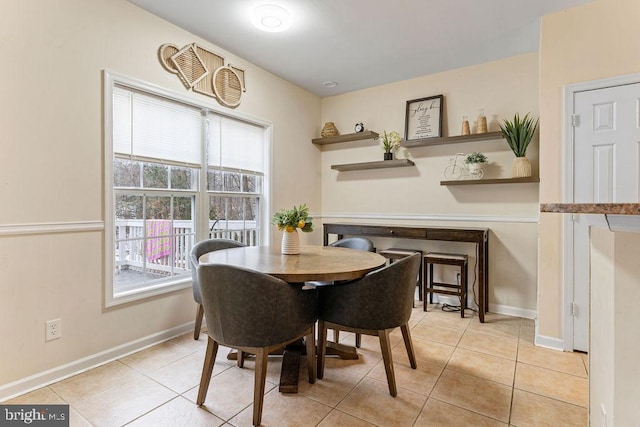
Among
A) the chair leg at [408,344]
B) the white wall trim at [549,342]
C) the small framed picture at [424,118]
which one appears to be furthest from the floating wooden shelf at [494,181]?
the chair leg at [408,344]

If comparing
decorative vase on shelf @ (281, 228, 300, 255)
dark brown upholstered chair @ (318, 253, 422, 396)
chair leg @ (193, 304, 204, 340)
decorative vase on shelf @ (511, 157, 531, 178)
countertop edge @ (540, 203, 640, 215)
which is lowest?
chair leg @ (193, 304, 204, 340)

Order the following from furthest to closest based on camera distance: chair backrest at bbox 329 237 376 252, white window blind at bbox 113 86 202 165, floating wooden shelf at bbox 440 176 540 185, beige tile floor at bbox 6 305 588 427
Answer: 1. floating wooden shelf at bbox 440 176 540 185
2. chair backrest at bbox 329 237 376 252
3. white window blind at bbox 113 86 202 165
4. beige tile floor at bbox 6 305 588 427

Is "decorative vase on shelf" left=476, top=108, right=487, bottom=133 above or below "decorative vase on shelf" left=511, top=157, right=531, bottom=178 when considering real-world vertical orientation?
above

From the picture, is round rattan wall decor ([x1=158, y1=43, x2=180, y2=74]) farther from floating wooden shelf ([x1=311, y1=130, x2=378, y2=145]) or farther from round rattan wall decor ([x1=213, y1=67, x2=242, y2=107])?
floating wooden shelf ([x1=311, y1=130, x2=378, y2=145])

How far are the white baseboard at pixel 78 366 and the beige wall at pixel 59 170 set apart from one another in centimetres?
3

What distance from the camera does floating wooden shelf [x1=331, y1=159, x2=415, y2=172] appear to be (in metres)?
3.78

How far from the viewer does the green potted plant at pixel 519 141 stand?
2990mm

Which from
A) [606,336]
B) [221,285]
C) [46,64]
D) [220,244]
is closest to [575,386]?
[606,336]

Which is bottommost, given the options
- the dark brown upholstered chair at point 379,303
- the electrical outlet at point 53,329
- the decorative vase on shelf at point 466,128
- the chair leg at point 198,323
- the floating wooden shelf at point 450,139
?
the chair leg at point 198,323

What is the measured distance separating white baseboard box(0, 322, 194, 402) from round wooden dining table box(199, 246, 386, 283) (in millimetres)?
963

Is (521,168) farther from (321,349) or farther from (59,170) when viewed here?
(59,170)

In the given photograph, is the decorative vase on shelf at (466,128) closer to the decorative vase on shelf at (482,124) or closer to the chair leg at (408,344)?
the decorative vase on shelf at (482,124)
